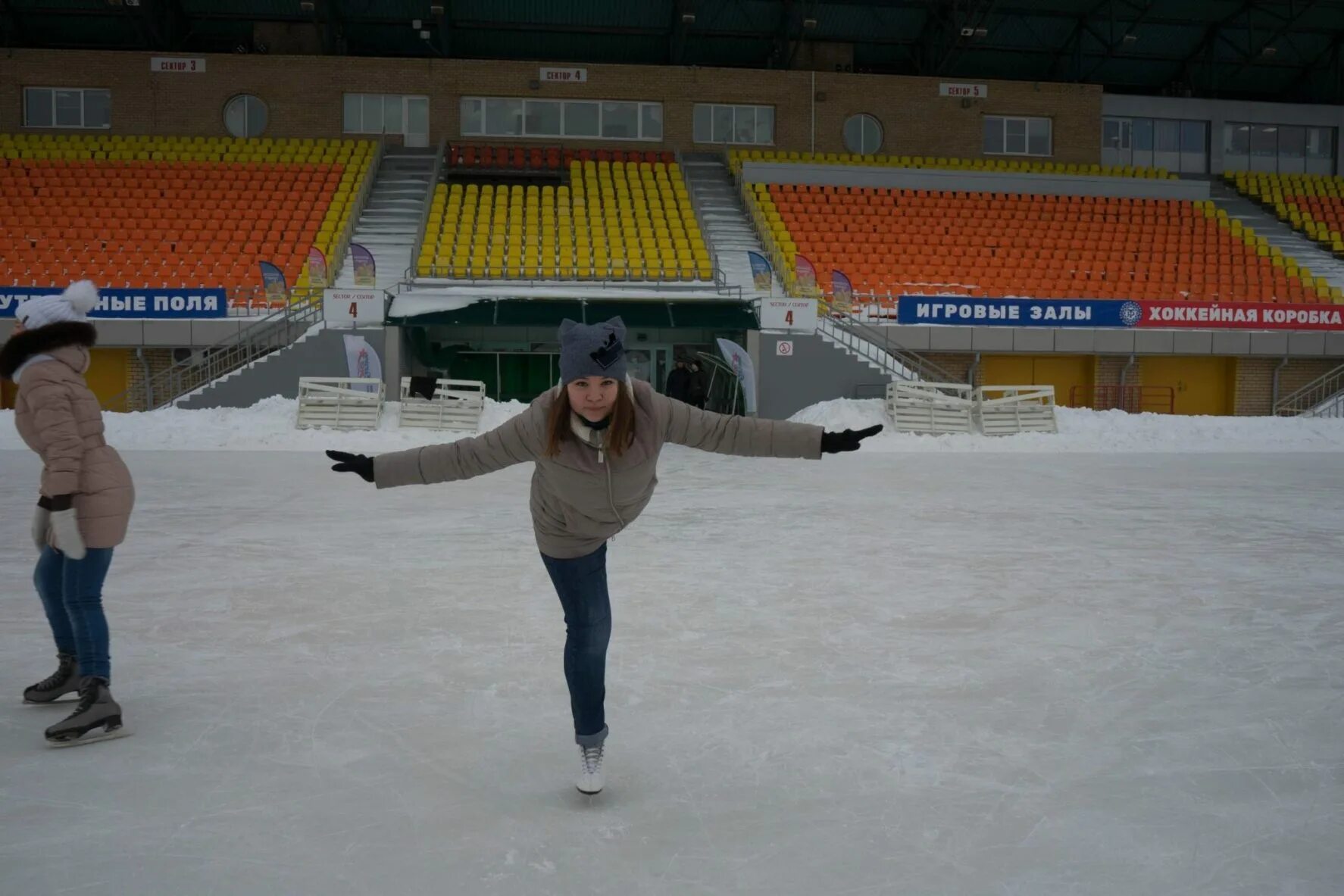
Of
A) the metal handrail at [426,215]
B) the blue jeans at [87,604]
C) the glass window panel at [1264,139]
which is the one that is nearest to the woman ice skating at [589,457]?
the blue jeans at [87,604]

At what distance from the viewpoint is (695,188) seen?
31.8 metres

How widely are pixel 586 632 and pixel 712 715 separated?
1176mm

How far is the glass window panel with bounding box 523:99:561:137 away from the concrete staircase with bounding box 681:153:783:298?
Answer: 12.7 feet

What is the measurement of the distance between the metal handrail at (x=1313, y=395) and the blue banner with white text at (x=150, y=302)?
868 inches

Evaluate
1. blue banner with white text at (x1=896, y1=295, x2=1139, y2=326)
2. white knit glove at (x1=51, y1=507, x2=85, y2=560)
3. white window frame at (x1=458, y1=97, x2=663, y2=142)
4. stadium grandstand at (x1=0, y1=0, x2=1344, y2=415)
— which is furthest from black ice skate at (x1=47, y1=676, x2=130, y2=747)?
white window frame at (x1=458, y1=97, x2=663, y2=142)

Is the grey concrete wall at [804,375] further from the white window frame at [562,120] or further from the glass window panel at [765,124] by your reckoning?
the glass window panel at [765,124]

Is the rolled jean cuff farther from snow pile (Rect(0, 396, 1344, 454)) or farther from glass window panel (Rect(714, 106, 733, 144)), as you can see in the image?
glass window panel (Rect(714, 106, 733, 144))

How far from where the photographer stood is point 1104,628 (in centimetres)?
619

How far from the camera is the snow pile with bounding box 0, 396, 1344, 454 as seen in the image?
17.2 m

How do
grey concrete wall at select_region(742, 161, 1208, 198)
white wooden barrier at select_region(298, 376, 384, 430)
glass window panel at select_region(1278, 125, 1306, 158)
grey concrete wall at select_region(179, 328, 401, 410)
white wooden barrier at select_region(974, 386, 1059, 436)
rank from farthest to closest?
1. glass window panel at select_region(1278, 125, 1306, 158)
2. grey concrete wall at select_region(742, 161, 1208, 198)
3. grey concrete wall at select_region(179, 328, 401, 410)
4. white wooden barrier at select_region(974, 386, 1059, 436)
5. white wooden barrier at select_region(298, 376, 384, 430)

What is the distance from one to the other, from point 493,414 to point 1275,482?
1201 cm

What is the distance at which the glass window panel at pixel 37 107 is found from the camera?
32250 millimetres

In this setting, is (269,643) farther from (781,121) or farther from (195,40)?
(195,40)

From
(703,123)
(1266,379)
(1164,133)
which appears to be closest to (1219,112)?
(1164,133)
